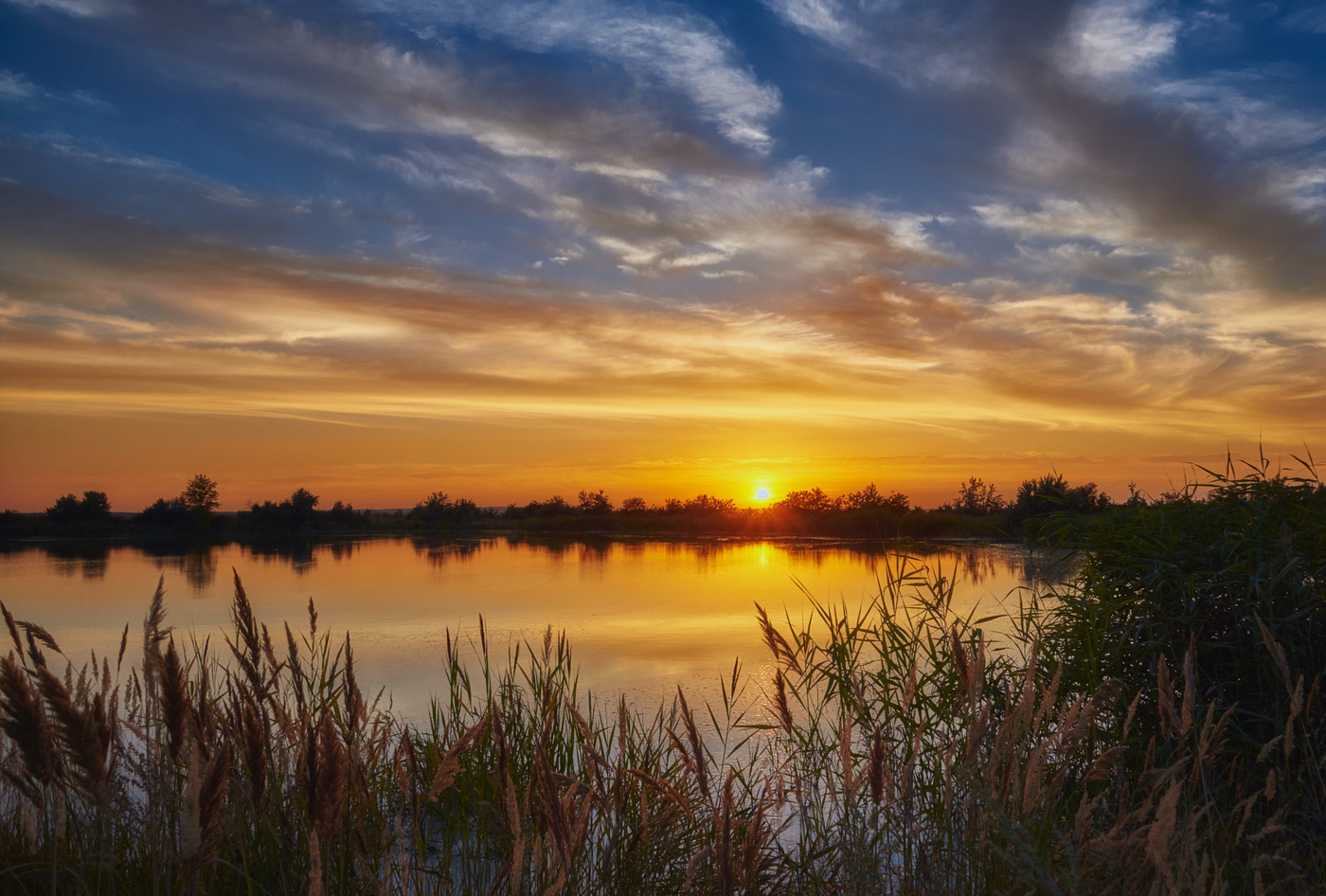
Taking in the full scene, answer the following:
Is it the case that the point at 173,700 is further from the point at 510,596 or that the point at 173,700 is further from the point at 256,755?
the point at 510,596

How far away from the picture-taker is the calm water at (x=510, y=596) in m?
7.59

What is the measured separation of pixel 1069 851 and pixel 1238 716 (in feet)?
9.21

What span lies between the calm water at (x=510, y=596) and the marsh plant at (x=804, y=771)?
2.95ft

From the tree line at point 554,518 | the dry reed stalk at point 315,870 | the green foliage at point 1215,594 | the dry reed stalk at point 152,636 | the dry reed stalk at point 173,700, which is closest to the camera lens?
the dry reed stalk at point 315,870

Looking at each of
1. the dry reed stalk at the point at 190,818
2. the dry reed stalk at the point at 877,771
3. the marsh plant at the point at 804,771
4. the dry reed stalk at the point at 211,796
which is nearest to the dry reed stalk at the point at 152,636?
the marsh plant at the point at 804,771

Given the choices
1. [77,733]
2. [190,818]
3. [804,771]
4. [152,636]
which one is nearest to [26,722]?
[77,733]

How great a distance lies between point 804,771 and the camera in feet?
10.4

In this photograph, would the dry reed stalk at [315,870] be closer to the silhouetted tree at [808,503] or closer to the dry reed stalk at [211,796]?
the dry reed stalk at [211,796]

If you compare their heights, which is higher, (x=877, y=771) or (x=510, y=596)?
(x=877, y=771)

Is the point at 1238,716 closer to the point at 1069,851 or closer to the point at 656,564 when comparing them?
the point at 1069,851

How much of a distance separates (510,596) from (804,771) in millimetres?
9484

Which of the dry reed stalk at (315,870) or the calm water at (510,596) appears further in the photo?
the calm water at (510,596)

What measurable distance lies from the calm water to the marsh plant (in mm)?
900

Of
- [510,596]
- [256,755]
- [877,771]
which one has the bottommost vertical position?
[510,596]
